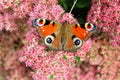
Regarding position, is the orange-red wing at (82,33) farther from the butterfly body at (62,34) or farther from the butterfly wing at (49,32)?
the butterfly wing at (49,32)

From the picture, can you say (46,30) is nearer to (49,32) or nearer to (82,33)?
(49,32)

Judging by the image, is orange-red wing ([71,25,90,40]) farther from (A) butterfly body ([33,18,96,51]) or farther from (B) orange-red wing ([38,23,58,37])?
(B) orange-red wing ([38,23,58,37])

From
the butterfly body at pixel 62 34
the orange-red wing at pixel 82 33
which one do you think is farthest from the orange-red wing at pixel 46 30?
the orange-red wing at pixel 82 33

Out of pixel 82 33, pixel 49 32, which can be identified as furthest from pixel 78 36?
pixel 49 32

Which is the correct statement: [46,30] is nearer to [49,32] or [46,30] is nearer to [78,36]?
[49,32]

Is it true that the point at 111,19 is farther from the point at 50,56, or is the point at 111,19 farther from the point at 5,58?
the point at 5,58

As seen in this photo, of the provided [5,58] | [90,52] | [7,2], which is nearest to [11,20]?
[7,2]

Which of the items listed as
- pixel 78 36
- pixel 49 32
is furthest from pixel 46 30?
pixel 78 36

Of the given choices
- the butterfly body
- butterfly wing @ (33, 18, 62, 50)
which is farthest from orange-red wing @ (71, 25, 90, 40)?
butterfly wing @ (33, 18, 62, 50)
